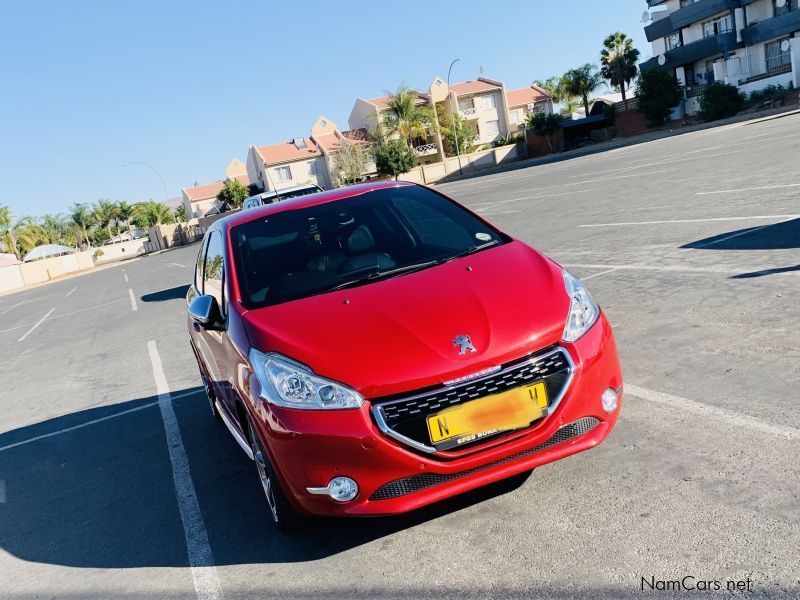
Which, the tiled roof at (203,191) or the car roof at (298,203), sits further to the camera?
the tiled roof at (203,191)

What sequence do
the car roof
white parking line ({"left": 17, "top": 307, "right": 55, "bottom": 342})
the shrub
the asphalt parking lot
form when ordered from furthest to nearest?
1. the shrub
2. white parking line ({"left": 17, "top": 307, "right": 55, "bottom": 342})
3. the car roof
4. the asphalt parking lot

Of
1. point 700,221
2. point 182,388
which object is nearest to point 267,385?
point 182,388

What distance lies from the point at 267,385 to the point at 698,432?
2.26 meters

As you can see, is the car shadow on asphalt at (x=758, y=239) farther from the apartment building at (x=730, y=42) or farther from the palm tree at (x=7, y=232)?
the palm tree at (x=7, y=232)

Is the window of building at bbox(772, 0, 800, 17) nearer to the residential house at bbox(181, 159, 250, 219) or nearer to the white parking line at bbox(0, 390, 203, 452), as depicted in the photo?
the white parking line at bbox(0, 390, 203, 452)

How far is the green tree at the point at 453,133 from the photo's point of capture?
73.2 m

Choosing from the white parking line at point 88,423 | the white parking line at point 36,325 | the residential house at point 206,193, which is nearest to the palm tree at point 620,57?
the residential house at point 206,193

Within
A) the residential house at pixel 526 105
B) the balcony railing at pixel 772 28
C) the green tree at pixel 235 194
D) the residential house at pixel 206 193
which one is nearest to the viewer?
the balcony railing at pixel 772 28

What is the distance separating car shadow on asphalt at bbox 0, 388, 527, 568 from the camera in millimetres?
3648

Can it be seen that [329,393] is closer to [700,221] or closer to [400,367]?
[400,367]

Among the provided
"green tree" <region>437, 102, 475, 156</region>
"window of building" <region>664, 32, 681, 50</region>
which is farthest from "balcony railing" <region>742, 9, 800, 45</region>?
"green tree" <region>437, 102, 475, 156</region>

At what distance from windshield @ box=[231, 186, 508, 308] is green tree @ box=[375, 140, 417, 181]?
199ft

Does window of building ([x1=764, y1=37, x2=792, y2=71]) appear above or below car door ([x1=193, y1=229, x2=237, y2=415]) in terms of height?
above

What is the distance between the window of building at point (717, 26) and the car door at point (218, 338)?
51742mm
